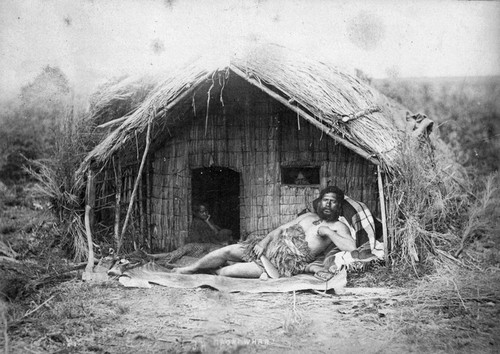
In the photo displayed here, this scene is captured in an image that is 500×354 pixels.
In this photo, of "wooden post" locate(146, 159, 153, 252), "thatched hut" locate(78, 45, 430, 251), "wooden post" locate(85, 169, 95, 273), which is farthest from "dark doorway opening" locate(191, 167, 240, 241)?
"wooden post" locate(85, 169, 95, 273)

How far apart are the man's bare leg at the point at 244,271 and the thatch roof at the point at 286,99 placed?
2043 millimetres

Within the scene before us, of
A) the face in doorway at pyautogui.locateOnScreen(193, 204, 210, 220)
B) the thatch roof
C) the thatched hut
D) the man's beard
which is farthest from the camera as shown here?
the face in doorway at pyautogui.locateOnScreen(193, 204, 210, 220)

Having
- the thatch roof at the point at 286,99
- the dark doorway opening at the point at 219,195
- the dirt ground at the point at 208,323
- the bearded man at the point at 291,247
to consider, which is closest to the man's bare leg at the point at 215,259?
the bearded man at the point at 291,247

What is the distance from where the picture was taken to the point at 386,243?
6445 millimetres

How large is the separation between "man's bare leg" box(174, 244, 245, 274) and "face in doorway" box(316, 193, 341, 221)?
4.09ft

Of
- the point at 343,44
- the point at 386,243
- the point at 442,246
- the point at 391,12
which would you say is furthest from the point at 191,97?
the point at 442,246

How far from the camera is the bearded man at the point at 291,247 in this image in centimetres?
665

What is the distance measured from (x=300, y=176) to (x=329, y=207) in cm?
97

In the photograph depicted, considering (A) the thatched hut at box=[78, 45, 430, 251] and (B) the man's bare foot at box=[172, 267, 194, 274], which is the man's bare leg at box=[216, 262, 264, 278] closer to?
(B) the man's bare foot at box=[172, 267, 194, 274]

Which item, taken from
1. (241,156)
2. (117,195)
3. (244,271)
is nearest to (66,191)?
(117,195)

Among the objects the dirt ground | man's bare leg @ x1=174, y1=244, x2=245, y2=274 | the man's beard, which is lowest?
the dirt ground

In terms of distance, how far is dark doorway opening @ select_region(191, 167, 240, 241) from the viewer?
829 cm

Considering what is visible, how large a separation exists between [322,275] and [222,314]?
157cm

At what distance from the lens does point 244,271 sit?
21.8ft
